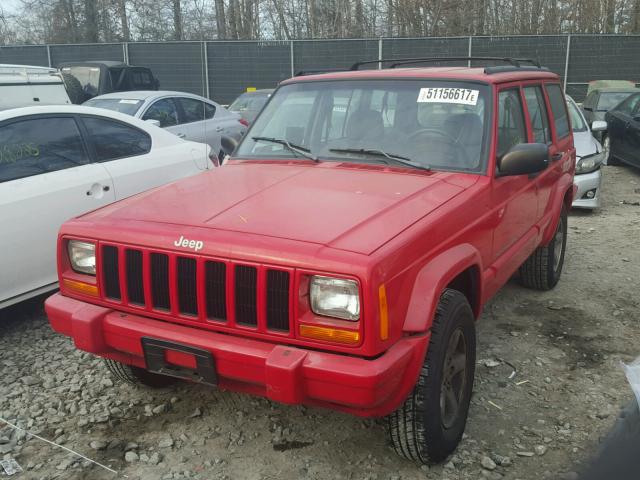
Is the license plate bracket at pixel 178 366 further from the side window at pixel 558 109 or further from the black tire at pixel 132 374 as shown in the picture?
the side window at pixel 558 109

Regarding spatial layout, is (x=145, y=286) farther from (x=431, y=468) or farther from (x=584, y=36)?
(x=584, y=36)

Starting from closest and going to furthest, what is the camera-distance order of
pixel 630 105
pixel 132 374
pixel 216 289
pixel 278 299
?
pixel 278 299
pixel 216 289
pixel 132 374
pixel 630 105

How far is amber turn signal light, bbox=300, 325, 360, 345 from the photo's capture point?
2.43m

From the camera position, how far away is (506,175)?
3549 mm

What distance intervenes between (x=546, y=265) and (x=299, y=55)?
16668mm

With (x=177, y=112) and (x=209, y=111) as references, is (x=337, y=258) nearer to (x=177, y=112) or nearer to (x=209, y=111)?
(x=177, y=112)

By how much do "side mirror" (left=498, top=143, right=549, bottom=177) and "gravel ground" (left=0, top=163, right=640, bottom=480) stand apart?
1.30m

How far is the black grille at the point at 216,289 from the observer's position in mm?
2609

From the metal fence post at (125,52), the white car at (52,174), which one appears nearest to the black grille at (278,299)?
the white car at (52,174)

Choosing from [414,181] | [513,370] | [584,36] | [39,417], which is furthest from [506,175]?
[584,36]

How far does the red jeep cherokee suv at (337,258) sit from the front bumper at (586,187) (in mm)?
4143

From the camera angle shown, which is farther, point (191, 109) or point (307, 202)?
point (191, 109)

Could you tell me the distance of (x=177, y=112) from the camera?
9133 millimetres

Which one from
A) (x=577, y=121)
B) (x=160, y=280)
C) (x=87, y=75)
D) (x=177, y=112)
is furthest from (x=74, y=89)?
(x=160, y=280)
